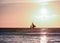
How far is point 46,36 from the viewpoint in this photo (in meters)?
1.73

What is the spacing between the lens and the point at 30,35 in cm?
176

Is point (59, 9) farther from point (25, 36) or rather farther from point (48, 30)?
point (25, 36)

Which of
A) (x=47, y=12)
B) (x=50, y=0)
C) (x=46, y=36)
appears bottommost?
(x=46, y=36)

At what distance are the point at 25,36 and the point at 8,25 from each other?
54cm

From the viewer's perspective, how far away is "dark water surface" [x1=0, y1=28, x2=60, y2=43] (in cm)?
173

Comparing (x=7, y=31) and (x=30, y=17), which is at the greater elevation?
(x=30, y=17)

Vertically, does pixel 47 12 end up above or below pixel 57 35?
above

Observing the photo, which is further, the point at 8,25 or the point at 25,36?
the point at 8,25

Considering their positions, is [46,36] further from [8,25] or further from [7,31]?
[8,25]

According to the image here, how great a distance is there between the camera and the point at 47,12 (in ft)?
7.11

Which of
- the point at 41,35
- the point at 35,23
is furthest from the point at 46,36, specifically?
the point at 35,23

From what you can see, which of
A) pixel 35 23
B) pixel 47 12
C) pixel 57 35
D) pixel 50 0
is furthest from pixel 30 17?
pixel 57 35

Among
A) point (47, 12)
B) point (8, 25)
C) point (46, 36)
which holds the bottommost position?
point (46, 36)

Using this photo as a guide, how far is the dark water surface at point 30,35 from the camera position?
1.73m
